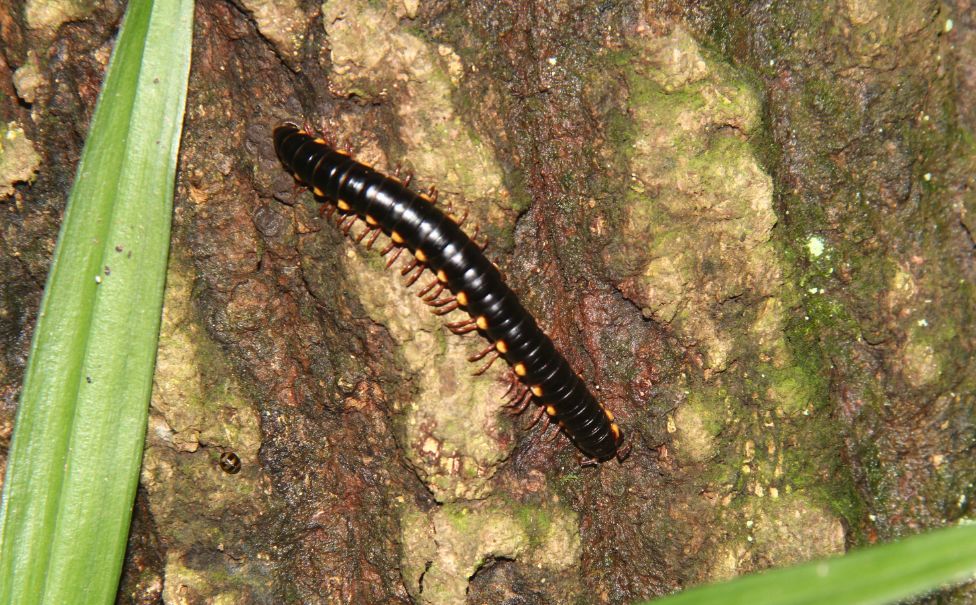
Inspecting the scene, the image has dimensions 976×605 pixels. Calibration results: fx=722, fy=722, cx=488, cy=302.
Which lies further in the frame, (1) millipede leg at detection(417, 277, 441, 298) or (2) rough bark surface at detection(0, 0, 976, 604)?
(1) millipede leg at detection(417, 277, 441, 298)

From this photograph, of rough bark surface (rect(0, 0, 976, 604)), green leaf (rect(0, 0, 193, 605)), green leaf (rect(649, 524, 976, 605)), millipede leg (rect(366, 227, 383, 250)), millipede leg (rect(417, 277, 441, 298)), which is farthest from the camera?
→ millipede leg (rect(366, 227, 383, 250))

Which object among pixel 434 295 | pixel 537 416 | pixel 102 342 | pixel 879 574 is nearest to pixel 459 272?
pixel 434 295

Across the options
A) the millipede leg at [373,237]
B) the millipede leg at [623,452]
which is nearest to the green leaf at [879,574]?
the millipede leg at [623,452]

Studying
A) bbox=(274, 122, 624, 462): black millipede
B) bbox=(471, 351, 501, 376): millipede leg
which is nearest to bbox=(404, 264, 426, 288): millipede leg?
bbox=(274, 122, 624, 462): black millipede

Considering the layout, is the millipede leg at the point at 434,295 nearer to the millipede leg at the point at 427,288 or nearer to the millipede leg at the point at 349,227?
the millipede leg at the point at 427,288

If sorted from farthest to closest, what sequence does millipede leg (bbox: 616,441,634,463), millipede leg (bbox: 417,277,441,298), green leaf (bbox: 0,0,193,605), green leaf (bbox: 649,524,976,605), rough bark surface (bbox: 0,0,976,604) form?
millipede leg (bbox: 616,441,634,463) → millipede leg (bbox: 417,277,441,298) → rough bark surface (bbox: 0,0,976,604) → green leaf (bbox: 0,0,193,605) → green leaf (bbox: 649,524,976,605)

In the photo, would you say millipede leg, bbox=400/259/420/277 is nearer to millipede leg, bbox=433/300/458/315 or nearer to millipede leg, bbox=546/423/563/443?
millipede leg, bbox=433/300/458/315

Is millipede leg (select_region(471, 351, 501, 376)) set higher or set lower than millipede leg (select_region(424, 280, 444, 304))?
lower
